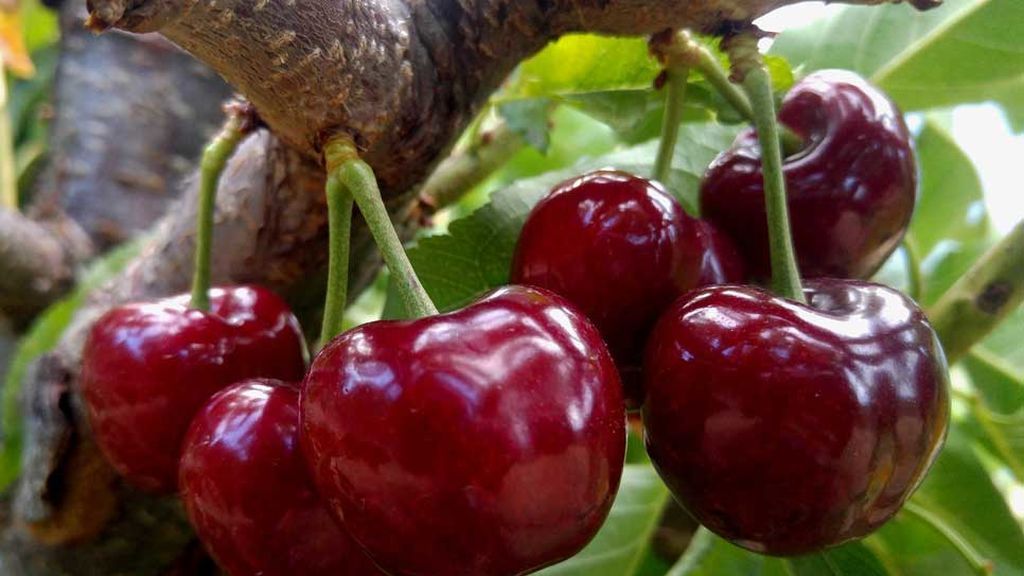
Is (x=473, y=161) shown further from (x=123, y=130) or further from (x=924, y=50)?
(x=123, y=130)

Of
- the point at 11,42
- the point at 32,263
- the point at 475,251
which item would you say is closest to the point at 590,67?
the point at 475,251

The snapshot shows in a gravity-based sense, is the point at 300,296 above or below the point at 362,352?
below

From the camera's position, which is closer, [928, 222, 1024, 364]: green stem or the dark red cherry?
the dark red cherry

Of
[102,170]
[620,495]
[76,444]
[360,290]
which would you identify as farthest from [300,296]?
[102,170]

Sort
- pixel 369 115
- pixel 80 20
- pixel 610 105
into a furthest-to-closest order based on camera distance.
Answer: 1. pixel 80 20
2. pixel 610 105
3. pixel 369 115

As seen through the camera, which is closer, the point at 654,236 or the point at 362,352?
the point at 362,352

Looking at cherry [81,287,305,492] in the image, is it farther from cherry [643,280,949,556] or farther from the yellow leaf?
the yellow leaf

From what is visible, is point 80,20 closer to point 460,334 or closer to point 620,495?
point 620,495

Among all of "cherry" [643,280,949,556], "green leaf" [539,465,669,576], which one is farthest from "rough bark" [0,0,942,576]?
"green leaf" [539,465,669,576]
